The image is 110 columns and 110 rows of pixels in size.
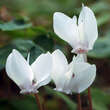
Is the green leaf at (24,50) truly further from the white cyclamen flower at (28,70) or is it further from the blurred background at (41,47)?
the white cyclamen flower at (28,70)

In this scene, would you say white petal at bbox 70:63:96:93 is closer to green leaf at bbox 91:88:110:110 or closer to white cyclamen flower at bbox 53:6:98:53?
white cyclamen flower at bbox 53:6:98:53

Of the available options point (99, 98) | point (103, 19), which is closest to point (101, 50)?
point (99, 98)

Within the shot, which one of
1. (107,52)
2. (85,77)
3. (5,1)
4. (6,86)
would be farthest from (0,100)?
(5,1)

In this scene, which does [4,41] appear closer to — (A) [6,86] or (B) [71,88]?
(A) [6,86]

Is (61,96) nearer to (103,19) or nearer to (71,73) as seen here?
(71,73)

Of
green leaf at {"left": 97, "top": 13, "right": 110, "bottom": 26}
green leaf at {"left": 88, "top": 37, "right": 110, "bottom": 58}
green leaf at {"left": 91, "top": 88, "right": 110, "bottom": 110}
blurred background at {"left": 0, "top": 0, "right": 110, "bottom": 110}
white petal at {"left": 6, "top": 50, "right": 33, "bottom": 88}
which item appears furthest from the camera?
green leaf at {"left": 97, "top": 13, "right": 110, "bottom": 26}

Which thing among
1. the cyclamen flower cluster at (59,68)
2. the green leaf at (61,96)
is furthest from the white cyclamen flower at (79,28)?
the green leaf at (61,96)

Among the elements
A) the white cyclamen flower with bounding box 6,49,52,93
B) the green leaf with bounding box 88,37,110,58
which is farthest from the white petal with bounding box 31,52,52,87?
the green leaf with bounding box 88,37,110,58
